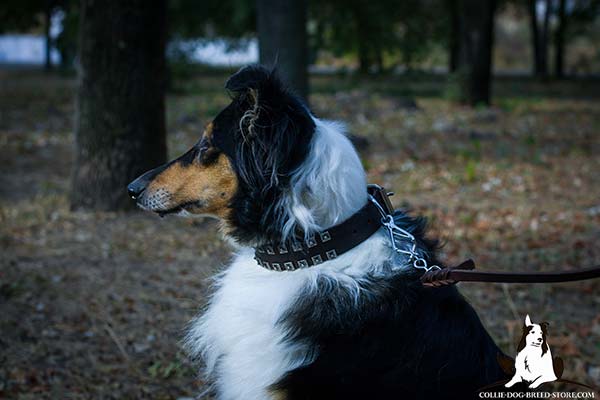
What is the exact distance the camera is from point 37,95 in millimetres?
18125

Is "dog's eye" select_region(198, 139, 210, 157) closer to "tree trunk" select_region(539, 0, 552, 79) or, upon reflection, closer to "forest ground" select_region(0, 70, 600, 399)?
"forest ground" select_region(0, 70, 600, 399)

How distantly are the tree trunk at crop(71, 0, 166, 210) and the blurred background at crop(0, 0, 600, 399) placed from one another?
0.01 m

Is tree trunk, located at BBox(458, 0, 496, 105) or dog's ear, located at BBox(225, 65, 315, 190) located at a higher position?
tree trunk, located at BBox(458, 0, 496, 105)

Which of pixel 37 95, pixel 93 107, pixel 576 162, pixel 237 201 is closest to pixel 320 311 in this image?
pixel 237 201

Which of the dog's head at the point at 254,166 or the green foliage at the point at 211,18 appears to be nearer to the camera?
the dog's head at the point at 254,166

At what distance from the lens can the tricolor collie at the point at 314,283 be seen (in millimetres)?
2498

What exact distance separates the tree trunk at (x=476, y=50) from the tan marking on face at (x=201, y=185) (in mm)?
14111

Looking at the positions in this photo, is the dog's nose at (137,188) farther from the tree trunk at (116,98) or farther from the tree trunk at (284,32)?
the tree trunk at (284,32)

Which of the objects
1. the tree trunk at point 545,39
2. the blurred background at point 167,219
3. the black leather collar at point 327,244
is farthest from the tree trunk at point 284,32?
the tree trunk at point 545,39

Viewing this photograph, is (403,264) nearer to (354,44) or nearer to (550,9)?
(354,44)

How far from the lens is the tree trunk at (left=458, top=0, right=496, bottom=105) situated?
1573 centimetres

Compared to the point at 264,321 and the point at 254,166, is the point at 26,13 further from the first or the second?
the point at 264,321

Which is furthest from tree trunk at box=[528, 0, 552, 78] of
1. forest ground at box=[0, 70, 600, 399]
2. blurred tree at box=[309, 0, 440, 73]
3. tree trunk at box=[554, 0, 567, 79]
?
forest ground at box=[0, 70, 600, 399]

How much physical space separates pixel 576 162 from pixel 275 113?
8895 millimetres
